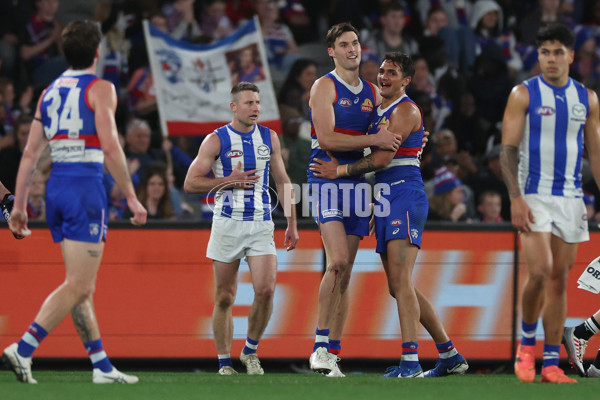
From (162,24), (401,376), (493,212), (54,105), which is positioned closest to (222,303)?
(401,376)

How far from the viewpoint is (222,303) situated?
813 centimetres

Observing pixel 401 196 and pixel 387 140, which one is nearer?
pixel 387 140

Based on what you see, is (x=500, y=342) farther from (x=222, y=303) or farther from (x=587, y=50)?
(x=587, y=50)

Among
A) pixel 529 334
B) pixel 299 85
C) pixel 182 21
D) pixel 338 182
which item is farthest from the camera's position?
pixel 182 21

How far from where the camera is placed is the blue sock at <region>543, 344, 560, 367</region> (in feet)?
22.5

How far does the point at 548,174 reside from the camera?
265 inches

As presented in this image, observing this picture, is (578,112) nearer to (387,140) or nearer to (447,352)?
(387,140)

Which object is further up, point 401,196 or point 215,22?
point 215,22

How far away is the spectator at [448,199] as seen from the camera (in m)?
11.0

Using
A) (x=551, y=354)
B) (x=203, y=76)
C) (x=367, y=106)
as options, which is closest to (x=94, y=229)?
(x=367, y=106)

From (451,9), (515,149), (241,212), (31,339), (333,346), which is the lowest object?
(333,346)

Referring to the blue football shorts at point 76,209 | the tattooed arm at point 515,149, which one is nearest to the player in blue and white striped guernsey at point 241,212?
the blue football shorts at point 76,209

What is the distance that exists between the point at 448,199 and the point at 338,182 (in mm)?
3558

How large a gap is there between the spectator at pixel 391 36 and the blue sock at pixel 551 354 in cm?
735
